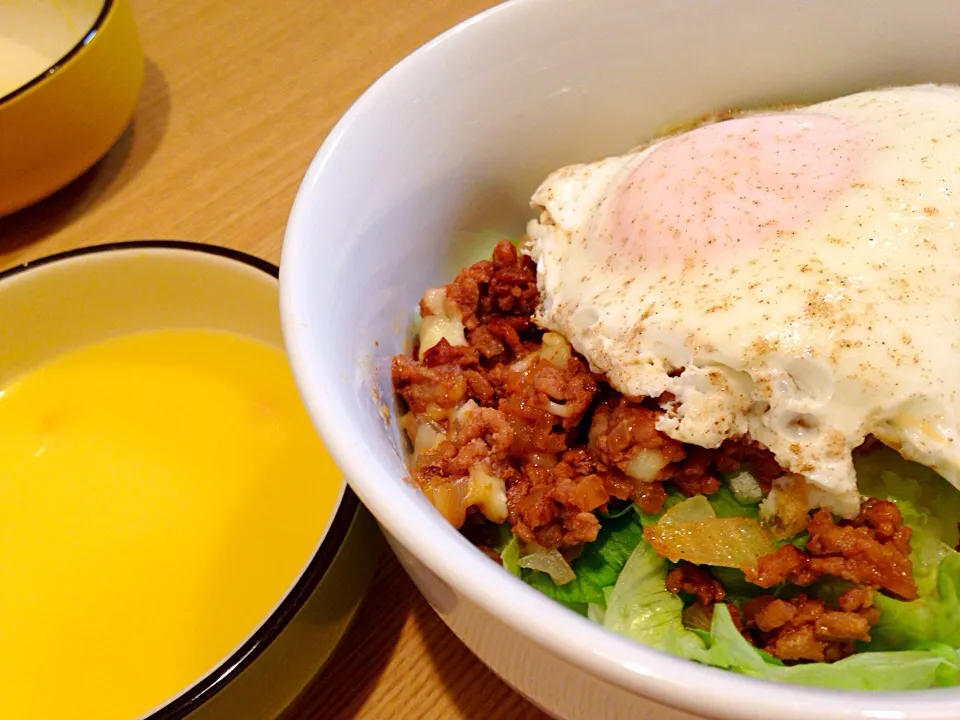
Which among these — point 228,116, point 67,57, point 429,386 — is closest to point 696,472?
point 429,386

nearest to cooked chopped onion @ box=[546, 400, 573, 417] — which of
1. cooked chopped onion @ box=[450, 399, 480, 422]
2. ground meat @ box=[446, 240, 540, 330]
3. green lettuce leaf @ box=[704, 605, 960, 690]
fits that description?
cooked chopped onion @ box=[450, 399, 480, 422]

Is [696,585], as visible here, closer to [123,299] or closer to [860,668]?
[860,668]

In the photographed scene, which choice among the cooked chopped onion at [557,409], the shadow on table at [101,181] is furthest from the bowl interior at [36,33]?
the cooked chopped onion at [557,409]

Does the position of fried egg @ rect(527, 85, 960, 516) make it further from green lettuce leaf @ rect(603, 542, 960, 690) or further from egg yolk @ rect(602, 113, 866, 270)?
green lettuce leaf @ rect(603, 542, 960, 690)

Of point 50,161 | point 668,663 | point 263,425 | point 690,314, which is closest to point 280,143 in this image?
point 50,161

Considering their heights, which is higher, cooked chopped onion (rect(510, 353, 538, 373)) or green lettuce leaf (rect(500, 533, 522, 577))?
cooked chopped onion (rect(510, 353, 538, 373))

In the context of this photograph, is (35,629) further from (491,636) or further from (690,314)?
(690,314)

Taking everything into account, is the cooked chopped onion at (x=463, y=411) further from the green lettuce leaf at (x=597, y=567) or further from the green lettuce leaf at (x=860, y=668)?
the green lettuce leaf at (x=860, y=668)
